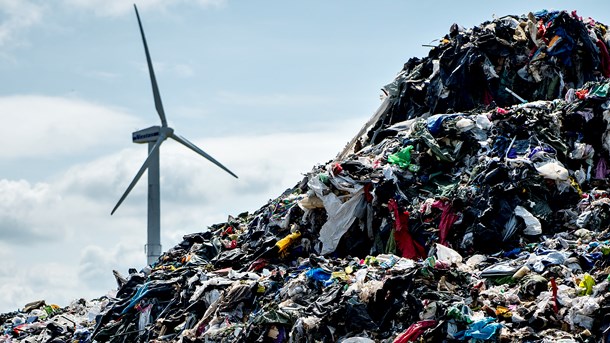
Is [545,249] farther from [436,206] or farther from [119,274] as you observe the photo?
[119,274]

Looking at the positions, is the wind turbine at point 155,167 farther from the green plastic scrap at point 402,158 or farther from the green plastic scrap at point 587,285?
the green plastic scrap at point 587,285

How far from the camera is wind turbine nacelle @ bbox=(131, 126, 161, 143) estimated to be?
31.9m

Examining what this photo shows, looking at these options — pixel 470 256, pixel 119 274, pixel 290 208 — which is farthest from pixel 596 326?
pixel 119 274

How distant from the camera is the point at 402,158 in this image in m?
17.8

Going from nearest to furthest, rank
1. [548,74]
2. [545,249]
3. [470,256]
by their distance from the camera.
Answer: [545,249] < [470,256] < [548,74]

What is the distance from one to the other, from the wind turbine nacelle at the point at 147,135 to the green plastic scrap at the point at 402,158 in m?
15.3

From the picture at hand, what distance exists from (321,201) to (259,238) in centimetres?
208

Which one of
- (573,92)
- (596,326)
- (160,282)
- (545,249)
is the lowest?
(596,326)

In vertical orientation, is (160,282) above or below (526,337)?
above

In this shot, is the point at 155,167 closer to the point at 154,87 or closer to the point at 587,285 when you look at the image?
the point at 154,87

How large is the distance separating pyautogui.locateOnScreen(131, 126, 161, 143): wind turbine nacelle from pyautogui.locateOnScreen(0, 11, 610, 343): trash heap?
9820 mm

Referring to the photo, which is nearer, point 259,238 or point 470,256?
point 470,256

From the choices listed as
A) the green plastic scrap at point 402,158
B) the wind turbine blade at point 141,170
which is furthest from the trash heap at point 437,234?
the wind turbine blade at point 141,170

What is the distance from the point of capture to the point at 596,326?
11633 millimetres
